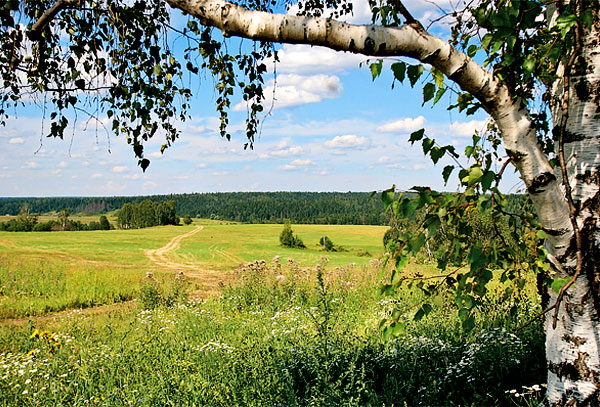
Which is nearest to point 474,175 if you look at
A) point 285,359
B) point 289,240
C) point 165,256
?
point 285,359

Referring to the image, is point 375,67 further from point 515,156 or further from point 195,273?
point 195,273

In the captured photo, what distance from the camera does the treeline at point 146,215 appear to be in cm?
5639

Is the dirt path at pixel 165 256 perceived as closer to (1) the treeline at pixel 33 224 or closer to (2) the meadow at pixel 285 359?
(2) the meadow at pixel 285 359

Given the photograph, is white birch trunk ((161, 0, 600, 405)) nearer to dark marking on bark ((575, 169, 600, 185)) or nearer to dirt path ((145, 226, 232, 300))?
dark marking on bark ((575, 169, 600, 185))

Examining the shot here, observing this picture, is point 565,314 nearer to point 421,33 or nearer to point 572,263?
point 572,263

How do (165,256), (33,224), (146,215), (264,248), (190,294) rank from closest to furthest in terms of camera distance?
1. (190,294)
2. (165,256)
3. (264,248)
4. (33,224)
5. (146,215)

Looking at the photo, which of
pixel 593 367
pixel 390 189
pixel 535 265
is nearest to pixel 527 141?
pixel 535 265

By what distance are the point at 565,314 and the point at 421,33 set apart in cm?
174

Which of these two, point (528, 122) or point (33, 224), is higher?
point (528, 122)

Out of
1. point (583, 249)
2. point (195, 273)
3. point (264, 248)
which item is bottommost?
point (264, 248)

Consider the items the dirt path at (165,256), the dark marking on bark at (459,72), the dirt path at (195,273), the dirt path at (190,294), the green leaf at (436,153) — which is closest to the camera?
the green leaf at (436,153)

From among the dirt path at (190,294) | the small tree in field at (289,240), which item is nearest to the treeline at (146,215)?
the small tree in field at (289,240)

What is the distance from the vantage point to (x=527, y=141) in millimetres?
2113

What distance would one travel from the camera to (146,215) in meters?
56.5
